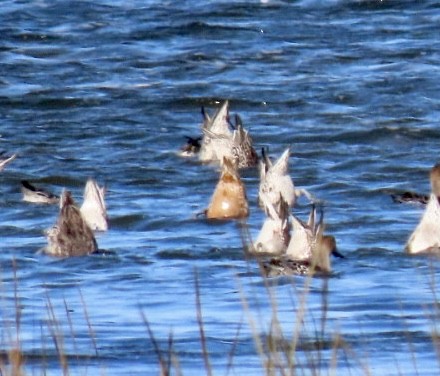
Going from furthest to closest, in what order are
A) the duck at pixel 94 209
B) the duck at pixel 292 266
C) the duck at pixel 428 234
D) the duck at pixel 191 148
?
the duck at pixel 191 148 → the duck at pixel 94 209 → the duck at pixel 428 234 → the duck at pixel 292 266

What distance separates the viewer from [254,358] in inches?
301

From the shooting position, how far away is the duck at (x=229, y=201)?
12.3 meters

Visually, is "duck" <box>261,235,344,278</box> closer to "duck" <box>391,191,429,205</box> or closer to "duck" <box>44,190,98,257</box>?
"duck" <box>44,190,98,257</box>

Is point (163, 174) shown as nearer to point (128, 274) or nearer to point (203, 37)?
point (128, 274)

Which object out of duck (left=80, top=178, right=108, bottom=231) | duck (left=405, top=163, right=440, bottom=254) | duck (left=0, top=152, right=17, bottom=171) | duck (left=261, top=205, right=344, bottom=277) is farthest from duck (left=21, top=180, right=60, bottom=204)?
duck (left=405, top=163, right=440, bottom=254)

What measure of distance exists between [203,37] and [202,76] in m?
2.85

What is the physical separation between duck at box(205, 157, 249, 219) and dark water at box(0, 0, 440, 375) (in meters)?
0.15

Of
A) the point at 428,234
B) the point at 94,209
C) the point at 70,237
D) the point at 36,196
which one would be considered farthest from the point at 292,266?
the point at 36,196

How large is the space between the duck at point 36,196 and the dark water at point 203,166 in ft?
0.44

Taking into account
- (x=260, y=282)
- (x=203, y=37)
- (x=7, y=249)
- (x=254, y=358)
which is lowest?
(x=254, y=358)

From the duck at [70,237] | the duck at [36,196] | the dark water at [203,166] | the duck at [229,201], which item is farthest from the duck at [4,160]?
the duck at [70,237]

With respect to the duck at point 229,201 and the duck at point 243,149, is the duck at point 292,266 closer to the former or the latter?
the duck at point 229,201

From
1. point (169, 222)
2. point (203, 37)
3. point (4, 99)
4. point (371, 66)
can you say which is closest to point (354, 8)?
point (203, 37)

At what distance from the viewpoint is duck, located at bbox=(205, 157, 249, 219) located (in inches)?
483
